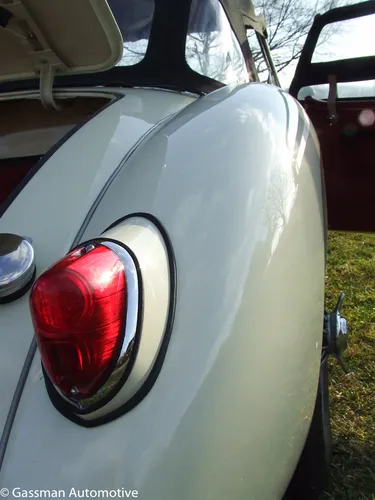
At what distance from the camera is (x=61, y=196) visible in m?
1.14

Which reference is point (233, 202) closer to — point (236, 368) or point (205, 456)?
point (236, 368)

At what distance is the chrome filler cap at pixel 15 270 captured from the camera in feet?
3.13

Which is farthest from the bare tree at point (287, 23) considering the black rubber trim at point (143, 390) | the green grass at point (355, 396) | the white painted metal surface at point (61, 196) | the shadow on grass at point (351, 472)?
the black rubber trim at point (143, 390)

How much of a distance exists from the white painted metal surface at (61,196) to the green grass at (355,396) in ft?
4.31

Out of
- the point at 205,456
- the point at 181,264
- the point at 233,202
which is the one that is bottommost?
the point at 205,456

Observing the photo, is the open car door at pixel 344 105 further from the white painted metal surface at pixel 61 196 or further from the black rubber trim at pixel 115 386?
the black rubber trim at pixel 115 386

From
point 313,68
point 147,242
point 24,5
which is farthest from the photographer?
point 313,68

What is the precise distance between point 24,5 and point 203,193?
0.81m

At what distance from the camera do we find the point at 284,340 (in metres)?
0.94

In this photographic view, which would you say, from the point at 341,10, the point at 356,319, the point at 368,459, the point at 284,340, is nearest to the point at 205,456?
the point at 284,340

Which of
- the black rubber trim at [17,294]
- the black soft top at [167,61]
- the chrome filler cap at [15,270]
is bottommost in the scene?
the black rubber trim at [17,294]

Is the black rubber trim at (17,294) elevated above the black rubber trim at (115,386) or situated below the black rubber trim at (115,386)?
above

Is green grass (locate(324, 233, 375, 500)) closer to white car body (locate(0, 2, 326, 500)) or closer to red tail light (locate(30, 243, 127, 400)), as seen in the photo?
white car body (locate(0, 2, 326, 500))

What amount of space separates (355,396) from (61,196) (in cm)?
173
